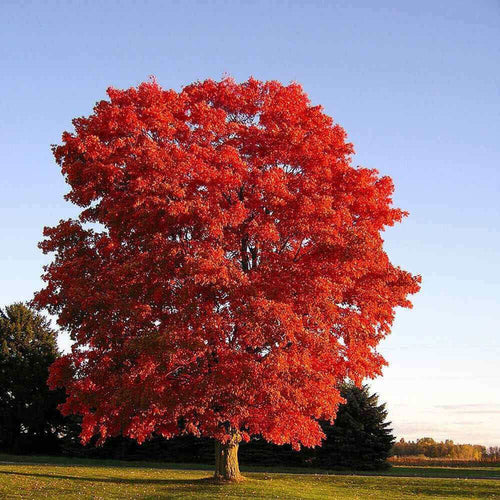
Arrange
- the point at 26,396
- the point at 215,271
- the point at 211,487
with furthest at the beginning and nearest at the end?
the point at 26,396
the point at 211,487
the point at 215,271

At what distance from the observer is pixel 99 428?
26.2 m

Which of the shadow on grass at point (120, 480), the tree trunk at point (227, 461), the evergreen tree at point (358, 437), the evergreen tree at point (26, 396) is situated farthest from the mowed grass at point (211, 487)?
the evergreen tree at point (26, 396)

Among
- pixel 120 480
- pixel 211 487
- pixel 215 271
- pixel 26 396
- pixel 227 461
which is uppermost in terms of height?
pixel 215 271

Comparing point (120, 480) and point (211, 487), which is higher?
point (211, 487)

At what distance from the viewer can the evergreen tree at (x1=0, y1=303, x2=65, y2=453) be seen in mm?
58094

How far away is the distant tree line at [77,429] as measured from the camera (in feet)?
151

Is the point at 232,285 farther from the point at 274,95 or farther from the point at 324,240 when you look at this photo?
the point at 274,95

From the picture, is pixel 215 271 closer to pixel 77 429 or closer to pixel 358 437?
pixel 358 437

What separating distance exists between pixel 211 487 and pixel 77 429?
113 ft

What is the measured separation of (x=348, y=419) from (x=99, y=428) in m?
24.6

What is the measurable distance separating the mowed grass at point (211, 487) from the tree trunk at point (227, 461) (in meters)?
0.78

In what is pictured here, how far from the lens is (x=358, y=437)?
45.8m

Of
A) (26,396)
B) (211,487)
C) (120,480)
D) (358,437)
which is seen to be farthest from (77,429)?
(211,487)

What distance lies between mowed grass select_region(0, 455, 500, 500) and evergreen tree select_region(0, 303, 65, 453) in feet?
78.4
